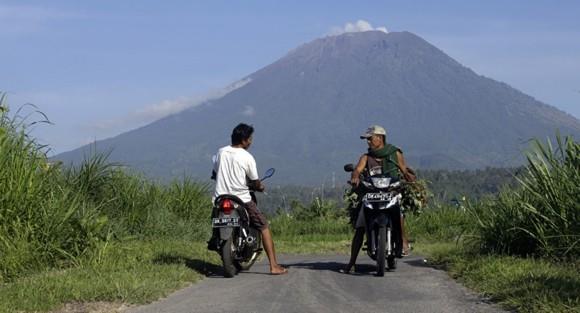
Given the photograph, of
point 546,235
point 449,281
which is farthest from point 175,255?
point 546,235

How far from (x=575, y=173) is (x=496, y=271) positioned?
4.79 feet

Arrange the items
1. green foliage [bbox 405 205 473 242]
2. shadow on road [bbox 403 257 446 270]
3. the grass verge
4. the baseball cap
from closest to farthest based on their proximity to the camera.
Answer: the grass verge < the baseball cap < shadow on road [bbox 403 257 446 270] < green foliage [bbox 405 205 473 242]

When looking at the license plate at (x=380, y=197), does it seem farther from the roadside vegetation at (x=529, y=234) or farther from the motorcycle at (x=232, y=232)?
the motorcycle at (x=232, y=232)

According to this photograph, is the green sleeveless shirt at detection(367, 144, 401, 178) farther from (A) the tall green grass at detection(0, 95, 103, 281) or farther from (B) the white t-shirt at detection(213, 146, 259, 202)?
(A) the tall green grass at detection(0, 95, 103, 281)

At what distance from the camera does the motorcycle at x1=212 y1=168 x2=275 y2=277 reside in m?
9.66

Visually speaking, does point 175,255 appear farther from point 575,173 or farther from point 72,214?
point 575,173

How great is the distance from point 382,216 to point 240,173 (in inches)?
63.1

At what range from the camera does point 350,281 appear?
30.6 ft

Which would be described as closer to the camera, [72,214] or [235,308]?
[235,308]

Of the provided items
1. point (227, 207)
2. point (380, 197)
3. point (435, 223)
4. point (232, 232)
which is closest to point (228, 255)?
point (232, 232)

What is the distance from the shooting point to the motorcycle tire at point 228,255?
9.71 metres

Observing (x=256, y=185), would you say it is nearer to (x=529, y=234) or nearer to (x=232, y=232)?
(x=232, y=232)

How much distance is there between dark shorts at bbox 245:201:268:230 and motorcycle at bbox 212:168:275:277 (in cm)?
6

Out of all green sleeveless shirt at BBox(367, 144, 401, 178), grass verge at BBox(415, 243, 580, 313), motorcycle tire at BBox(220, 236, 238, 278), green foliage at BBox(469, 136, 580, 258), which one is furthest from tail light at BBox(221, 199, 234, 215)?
green foliage at BBox(469, 136, 580, 258)
